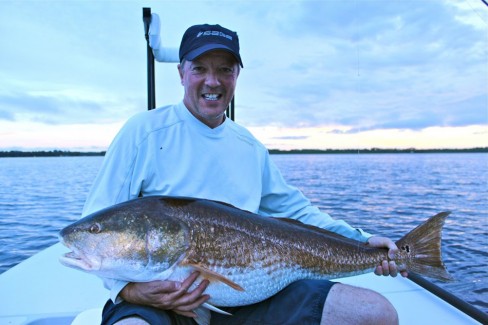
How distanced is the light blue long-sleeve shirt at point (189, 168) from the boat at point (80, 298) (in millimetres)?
892

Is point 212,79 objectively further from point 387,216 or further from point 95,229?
point 387,216

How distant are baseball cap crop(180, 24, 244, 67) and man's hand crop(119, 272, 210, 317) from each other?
1.56 metres

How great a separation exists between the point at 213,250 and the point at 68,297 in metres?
2.13

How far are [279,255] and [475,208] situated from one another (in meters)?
16.6

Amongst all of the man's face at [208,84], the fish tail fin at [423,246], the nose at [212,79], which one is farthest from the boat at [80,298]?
the nose at [212,79]

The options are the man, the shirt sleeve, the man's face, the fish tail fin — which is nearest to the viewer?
the man

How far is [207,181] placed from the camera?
2891mm

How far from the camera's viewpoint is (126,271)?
2189 millimetres

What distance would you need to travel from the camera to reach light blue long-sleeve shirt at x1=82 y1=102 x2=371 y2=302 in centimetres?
259

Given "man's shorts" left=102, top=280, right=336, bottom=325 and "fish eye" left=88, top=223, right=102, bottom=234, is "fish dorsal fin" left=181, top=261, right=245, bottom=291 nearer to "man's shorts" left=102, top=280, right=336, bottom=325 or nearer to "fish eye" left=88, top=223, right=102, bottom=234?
"man's shorts" left=102, top=280, right=336, bottom=325

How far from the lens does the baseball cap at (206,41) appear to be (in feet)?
9.45

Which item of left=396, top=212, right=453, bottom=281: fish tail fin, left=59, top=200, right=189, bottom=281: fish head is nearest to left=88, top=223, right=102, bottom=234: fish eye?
left=59, top=200, right=189, bottom=281: fish head

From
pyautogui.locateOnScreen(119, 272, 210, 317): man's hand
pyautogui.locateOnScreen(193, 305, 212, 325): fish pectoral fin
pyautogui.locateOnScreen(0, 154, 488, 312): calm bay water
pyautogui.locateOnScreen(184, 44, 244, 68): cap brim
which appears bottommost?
pyautogui.locateOnScreen(0, 154, 488, 312): calm bay water

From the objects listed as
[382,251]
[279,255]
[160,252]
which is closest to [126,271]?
[160,252]
